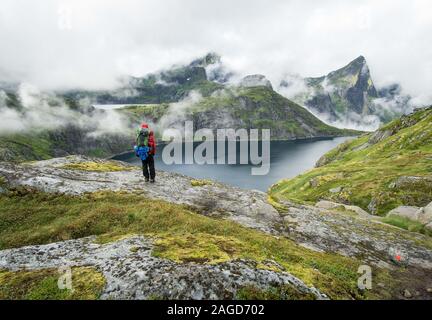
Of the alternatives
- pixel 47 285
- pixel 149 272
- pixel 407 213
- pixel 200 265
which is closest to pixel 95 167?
pixel 47 285

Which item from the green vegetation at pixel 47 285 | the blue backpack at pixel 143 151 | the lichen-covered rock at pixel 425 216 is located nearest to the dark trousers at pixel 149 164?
the blue backpack at pixel 143 151

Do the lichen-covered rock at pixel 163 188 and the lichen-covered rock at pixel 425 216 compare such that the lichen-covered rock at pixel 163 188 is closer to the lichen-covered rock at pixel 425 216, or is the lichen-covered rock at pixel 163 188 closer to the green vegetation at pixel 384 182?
the green vegetation at pixel 384 182

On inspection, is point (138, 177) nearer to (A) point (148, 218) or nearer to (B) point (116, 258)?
(A) point (148, 218)

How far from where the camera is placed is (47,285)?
12.8 m

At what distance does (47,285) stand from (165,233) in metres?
7.62

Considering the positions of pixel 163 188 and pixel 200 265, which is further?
pixel 163 188

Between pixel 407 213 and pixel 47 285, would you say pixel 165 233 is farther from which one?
pixel 407 213

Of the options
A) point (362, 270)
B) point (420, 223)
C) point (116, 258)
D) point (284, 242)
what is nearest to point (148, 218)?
point (116, 258)

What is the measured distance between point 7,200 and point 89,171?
10527 millimetres

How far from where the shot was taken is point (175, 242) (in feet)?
56.7

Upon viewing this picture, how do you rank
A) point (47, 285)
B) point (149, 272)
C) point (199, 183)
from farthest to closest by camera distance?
point (199, 183), point (149, 272), point (47, 285)

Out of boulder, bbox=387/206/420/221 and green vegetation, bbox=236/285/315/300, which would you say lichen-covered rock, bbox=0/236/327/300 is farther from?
boulder, bbox=387/206/420/221

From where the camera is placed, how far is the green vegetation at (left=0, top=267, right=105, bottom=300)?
12.2m
